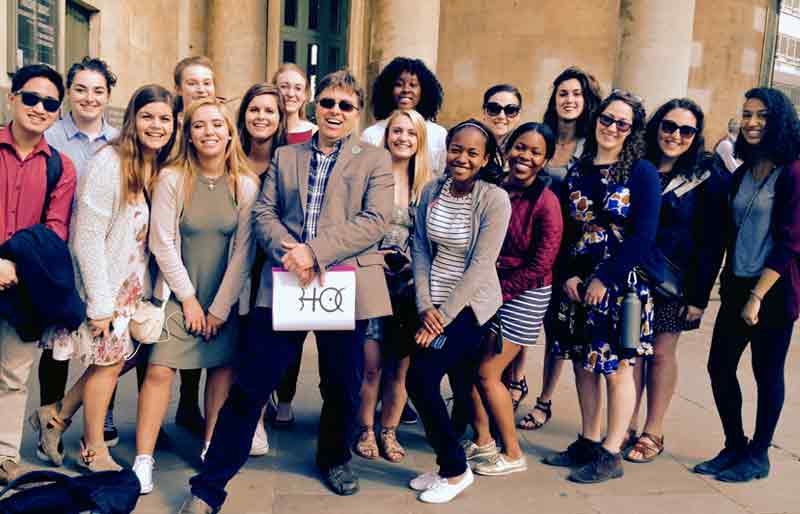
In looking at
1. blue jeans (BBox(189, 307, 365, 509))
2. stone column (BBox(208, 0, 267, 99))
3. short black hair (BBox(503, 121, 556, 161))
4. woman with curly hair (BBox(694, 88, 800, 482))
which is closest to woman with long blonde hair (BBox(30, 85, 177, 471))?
blue jeans (BBox(189, 307, 365, 509))

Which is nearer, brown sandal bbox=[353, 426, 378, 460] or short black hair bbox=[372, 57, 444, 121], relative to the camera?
brown sandal bbox=[353, 426, 378, 460]

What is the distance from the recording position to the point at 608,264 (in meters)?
4.63

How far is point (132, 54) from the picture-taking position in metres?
10.7

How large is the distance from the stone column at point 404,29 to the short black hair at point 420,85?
216 inches

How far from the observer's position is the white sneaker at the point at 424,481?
455cm

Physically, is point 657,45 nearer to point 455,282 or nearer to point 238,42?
point 238,42

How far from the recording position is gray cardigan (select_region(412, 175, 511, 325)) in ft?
14.2

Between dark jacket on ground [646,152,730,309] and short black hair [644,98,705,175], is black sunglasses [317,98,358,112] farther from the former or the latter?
dark jacket on ground [646,152,730,309]

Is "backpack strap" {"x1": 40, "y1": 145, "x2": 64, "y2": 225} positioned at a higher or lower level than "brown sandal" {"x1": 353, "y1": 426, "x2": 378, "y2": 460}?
higher

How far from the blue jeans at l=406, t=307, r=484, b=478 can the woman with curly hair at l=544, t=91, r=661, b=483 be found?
0.69m

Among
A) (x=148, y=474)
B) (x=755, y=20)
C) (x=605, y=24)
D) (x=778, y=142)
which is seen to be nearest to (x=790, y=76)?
(x=755, y=20)

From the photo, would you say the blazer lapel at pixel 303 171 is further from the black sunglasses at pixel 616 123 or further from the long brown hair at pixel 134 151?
the black sunglasses at pixel 616 123

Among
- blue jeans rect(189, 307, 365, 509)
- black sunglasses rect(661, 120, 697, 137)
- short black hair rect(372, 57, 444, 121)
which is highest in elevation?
short black hair rect(372, 57, 444, 121)

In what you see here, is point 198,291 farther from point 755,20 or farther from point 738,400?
point 755,20
